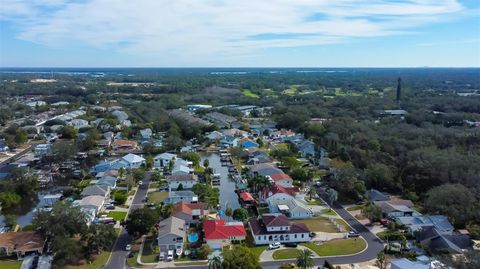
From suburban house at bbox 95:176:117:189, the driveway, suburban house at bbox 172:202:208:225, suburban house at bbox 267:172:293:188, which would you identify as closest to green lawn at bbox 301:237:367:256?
the driveway

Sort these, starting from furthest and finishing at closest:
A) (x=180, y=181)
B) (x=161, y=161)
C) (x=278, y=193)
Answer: (x=161, y=161) < (x=180, y=181) < (x=278, y=193)

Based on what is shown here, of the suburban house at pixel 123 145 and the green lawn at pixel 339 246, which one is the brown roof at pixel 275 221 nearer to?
the green lawn at pixel 339 246

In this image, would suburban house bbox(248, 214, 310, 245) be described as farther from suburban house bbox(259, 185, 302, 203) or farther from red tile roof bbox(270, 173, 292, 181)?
red tile roof bbox(270, 173, 292, 181)

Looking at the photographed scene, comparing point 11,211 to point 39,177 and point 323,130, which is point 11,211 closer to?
point 39,177

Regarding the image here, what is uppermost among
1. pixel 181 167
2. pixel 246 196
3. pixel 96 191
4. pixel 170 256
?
pixel 181 167


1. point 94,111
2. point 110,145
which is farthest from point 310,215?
point 94,111

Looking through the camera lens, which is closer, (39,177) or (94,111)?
(39,177)

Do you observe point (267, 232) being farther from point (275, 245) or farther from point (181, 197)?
point (181, 197)

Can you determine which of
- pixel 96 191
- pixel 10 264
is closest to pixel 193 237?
pixel 10 264
